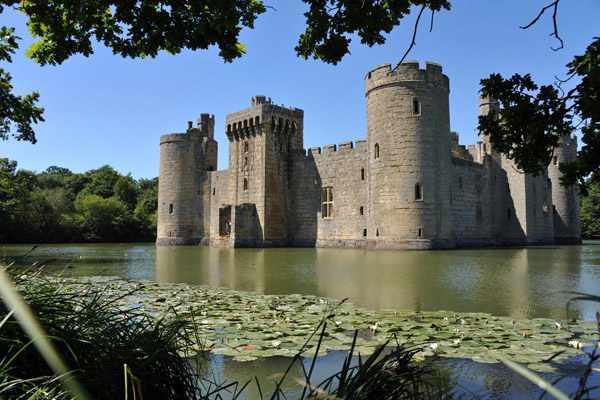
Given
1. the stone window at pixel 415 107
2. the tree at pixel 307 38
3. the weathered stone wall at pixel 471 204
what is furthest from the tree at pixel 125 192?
the tree at pixel 307 38

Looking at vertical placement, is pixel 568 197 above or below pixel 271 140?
below

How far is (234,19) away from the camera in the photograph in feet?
14.0

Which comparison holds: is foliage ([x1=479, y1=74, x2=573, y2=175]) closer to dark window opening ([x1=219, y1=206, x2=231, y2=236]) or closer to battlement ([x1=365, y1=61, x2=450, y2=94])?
battlement ([x1=365, y1=61, x2=450, y2=94])

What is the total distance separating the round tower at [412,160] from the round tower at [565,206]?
52.0ft

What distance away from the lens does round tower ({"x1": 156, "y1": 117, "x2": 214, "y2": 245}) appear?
33469 millimetres

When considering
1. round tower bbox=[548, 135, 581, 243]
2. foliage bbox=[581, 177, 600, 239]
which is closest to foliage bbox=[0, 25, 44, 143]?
round tower bbox=[548, 135, 581, 243]

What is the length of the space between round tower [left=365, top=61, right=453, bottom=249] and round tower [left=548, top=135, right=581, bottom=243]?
15837mm

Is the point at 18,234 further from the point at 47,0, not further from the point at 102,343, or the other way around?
the point at 102,343

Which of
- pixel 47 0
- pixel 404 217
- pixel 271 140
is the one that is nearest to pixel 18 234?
pixel 271 140

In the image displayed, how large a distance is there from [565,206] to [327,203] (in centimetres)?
1914

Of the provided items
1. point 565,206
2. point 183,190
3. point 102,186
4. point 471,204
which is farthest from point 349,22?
point 102,186

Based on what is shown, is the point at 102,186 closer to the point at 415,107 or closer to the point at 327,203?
the point at 327,203

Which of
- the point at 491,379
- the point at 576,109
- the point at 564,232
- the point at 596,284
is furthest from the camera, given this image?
the point at 564,232

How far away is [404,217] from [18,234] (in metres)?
29.9
